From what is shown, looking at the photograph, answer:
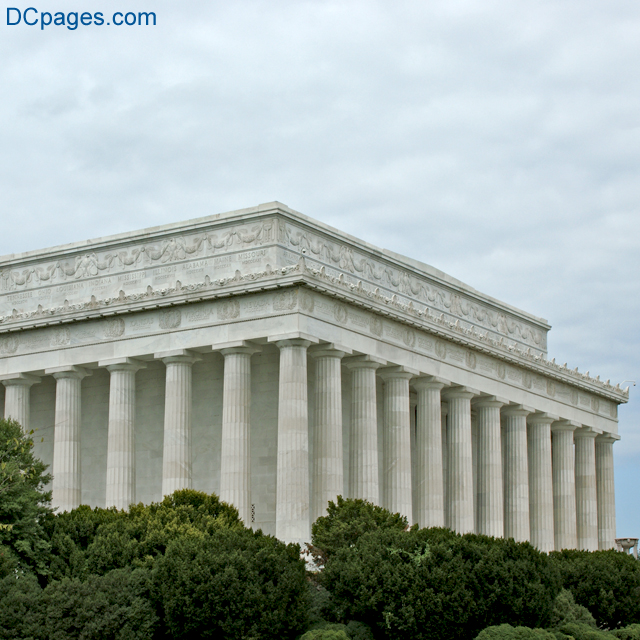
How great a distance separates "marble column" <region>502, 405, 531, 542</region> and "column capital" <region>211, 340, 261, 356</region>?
80.5 feet

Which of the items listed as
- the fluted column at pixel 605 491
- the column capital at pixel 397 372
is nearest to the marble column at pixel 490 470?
the column capital at pixel 397 372

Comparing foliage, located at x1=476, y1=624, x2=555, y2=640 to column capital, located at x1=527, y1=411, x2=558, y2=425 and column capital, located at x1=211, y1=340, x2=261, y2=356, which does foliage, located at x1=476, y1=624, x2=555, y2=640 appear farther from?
column capital, located at x1=527, y1=411, x2=558, y2=425

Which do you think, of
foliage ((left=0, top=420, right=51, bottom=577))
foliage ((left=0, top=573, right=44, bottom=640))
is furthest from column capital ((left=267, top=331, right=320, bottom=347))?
foliage ((left=0, top=573, right=44, bottom=640))

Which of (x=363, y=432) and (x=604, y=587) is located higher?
(x=363, y=432)

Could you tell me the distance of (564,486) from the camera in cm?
8975

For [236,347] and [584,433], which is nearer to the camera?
[236,347]

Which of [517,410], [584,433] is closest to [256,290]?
[517,410]

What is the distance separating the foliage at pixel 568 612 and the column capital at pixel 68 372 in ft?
96.1

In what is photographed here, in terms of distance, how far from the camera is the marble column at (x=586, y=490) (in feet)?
302

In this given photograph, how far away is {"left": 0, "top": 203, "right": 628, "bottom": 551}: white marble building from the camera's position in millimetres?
64438

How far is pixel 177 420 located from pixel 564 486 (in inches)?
1358

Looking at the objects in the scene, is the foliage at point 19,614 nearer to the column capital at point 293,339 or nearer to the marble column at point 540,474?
the column capital at point 293,339

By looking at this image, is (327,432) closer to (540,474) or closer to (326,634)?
(326,634)

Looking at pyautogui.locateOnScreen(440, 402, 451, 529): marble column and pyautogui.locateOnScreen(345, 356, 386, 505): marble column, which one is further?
Answer: pyautogui.locateOnScreen(440, 402, 451, 529): marble column
